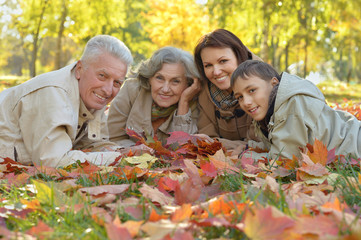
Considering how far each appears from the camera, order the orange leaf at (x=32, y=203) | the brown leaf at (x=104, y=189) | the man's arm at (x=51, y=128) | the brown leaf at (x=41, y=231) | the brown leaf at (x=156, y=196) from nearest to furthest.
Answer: the brown leaf at (x=41, y=231) → the orange leaf at (x=32, y=203) → the brown leaf at (x=156, y=196) → the brown leaf at (x=104, y=189) → the man's arm at (x=51, y=128)

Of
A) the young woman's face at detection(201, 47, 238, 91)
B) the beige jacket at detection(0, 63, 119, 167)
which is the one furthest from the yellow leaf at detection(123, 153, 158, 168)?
the young woman's face at detection(201, 47, 238, 91)

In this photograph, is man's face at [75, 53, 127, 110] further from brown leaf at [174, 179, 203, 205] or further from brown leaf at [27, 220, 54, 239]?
brown leaf at [27, 220, 54, 239]

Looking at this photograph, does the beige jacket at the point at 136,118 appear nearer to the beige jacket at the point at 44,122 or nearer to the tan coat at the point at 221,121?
the tan coat at the point at 221,121

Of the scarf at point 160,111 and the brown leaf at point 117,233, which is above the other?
the brown leaf at point 117,233

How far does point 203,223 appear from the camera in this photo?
4.30 feet

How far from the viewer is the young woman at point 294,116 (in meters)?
2.81

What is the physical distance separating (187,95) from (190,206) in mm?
2720

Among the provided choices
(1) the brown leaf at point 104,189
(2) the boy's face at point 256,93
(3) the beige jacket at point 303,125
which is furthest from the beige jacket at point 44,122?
(3) the beige jacket at point 303,125

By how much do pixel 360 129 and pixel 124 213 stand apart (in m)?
2.31

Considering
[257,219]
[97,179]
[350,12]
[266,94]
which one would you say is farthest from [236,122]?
[350,12]

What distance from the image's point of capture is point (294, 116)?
2809 mm

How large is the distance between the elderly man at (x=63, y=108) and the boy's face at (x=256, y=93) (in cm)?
107

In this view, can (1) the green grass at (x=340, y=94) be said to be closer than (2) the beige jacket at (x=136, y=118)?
No

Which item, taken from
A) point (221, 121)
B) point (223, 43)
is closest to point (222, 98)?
point (221, 121)
